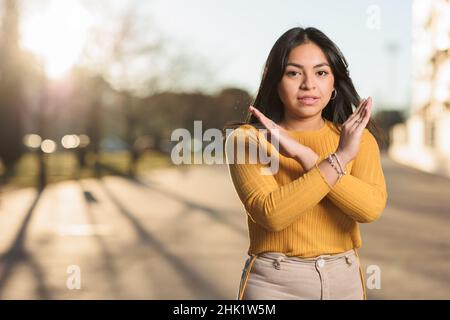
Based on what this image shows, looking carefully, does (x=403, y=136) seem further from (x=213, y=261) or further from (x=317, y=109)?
(x=317, y=109)

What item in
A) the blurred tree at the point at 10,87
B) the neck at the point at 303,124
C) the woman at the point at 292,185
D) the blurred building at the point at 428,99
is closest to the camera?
the woman at the point at 292,185

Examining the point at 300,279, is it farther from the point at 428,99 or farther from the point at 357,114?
the point at 428,99

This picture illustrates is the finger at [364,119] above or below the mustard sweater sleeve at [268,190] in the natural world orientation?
above

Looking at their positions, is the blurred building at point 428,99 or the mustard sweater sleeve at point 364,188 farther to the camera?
the blurred building at point 428,99

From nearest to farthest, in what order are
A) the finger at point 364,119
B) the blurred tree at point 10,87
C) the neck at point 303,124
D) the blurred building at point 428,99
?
the finger at point 364,119
the neck at point 303,124
the blurred tree at point 10,87
the blurred building at point 428,99

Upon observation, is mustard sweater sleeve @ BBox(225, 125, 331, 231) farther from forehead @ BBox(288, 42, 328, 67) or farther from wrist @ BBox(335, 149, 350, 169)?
forehead @ BBox(288, 42, 328, 67)

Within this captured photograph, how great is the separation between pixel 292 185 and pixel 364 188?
0.66 feet

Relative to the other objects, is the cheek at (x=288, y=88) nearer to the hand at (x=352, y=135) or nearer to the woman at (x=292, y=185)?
the woman at (x=292, y=185)

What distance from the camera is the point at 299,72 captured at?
2.08 meters

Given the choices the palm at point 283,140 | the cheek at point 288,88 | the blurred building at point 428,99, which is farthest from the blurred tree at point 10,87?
the palm at point 283,140

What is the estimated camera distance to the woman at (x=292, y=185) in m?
2.00

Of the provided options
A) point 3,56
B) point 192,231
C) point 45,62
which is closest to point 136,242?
point 192,231

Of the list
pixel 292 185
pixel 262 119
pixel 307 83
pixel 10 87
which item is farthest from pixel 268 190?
pixel 10 87
